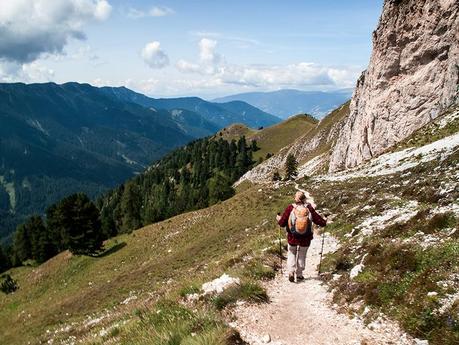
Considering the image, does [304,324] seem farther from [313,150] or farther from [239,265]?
[313,150]

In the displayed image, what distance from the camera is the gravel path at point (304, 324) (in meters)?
8.79

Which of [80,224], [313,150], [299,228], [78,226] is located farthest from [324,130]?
[299,228]

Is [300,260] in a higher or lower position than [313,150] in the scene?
higher

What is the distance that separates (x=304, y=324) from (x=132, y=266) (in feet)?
120

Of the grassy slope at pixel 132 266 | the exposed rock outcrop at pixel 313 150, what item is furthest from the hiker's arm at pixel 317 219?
the exposed rock outcrop at pixel 313 150

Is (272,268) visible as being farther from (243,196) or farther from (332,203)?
(243,196)

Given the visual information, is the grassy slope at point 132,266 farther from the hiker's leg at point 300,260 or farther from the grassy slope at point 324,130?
the grassy slope at point 324,130

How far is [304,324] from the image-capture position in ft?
32.2

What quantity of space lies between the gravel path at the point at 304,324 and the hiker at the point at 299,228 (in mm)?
968

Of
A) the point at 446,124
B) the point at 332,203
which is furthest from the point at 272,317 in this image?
the point at 446,124

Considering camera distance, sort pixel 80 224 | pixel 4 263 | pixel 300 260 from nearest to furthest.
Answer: pixel 300 260
pixel 80 224
pixel 4 263

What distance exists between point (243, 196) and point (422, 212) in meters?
37.9

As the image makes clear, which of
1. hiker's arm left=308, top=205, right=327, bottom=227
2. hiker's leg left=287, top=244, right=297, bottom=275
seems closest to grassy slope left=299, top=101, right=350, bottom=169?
hiker's leg left=287, top=244, right=297, bottom=275

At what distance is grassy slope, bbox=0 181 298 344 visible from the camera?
31.5 metres
